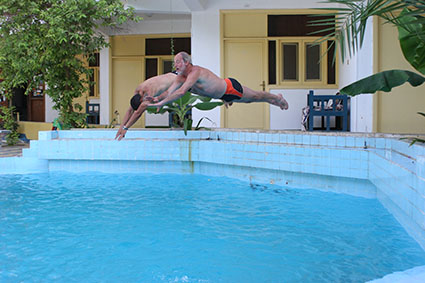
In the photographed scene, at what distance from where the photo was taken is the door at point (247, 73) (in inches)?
359

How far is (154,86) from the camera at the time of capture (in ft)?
13.7

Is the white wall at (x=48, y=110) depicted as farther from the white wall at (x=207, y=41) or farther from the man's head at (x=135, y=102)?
the man's head at (x=135, y=102)

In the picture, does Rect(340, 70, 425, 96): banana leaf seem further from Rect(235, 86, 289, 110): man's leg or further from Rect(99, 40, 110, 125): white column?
Rect(99, 40, 110, 125): white column

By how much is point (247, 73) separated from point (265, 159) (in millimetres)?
4616

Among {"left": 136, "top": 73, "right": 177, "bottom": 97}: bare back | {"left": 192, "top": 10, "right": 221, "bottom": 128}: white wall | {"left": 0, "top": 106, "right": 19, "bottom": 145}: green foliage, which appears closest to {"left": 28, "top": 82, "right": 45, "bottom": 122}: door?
{"left": 0, "top": 106, "right": 19, "bottom": 145}: green foliage

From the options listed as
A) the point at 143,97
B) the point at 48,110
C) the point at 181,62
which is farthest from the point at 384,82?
the point at 48,110

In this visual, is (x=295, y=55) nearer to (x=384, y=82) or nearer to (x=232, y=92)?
(x=232, y=92)

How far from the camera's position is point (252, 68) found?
9.23m

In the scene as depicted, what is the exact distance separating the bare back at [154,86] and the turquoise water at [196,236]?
1.19 meters

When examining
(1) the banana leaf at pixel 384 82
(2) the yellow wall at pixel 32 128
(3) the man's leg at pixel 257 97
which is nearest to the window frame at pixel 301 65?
(3) the man's leg at pixel 257 97

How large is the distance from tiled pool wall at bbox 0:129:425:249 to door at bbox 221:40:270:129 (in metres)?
3.18

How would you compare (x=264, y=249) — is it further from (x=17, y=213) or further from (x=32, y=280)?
(x=17, y=213)

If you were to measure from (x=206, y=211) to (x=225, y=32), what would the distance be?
20.3 feet

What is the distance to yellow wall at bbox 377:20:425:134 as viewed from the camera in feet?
22.9
